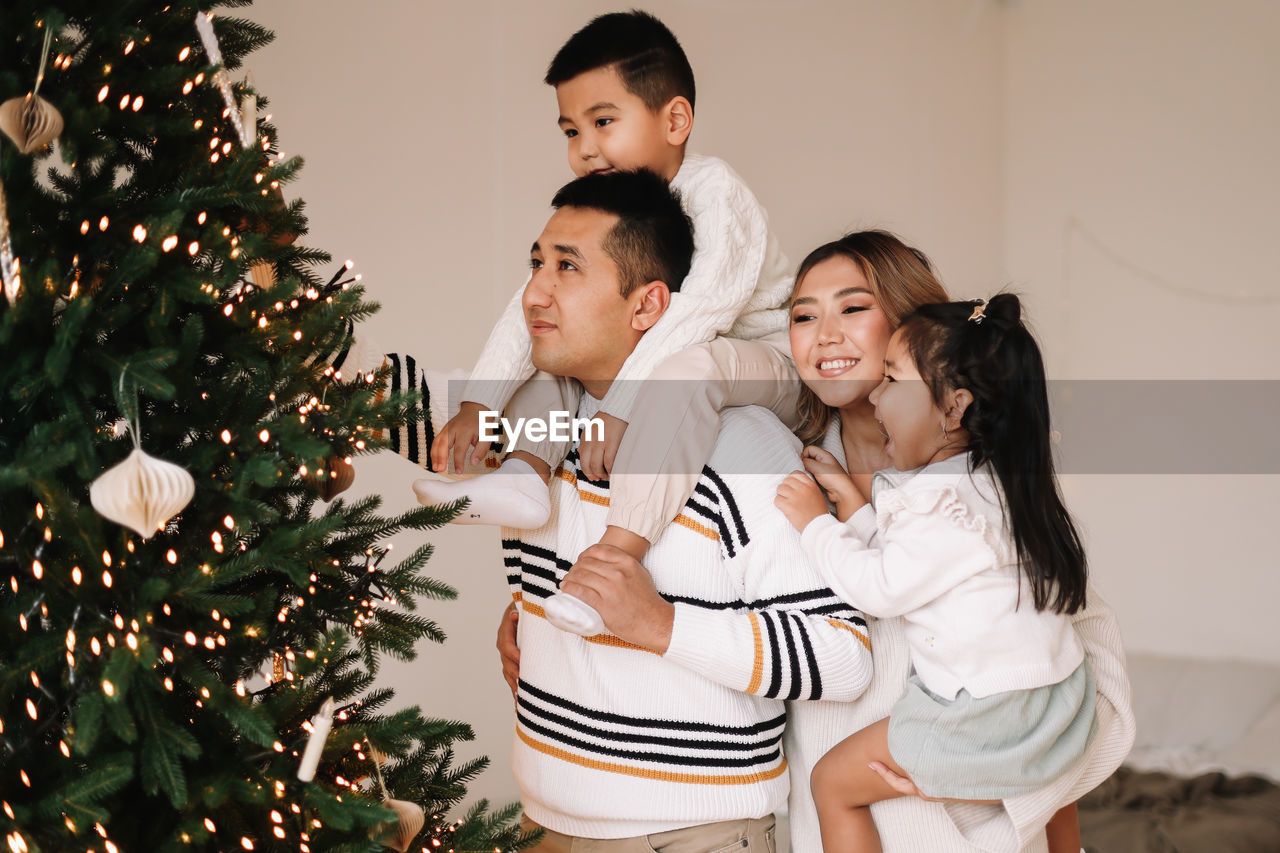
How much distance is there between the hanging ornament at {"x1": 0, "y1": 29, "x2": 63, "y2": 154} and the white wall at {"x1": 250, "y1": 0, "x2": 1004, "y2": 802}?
6.88 feet

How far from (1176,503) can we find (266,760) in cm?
350

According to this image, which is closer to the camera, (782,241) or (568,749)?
(568,749)

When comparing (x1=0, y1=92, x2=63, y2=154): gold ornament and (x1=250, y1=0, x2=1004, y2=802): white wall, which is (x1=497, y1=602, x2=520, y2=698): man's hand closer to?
(x1=0, y1=92, x2=63, y2=154): gold ornament

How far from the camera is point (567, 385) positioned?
172 centimetres

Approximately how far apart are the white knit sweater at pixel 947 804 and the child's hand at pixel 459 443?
626mm

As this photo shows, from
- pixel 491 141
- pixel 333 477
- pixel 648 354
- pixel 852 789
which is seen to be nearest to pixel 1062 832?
pixel 852 789

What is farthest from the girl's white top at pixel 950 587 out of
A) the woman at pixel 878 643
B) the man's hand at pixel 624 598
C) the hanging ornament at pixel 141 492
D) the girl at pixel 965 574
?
the hanging ornament at pixel 141 492

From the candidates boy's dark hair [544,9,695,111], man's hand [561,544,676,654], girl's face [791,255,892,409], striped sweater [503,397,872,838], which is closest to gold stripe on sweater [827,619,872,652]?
striped sweater [503,397,872,838]

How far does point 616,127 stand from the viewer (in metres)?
1.87

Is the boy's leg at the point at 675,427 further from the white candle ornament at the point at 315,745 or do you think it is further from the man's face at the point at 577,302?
the white candle ornament at the point at 315,745

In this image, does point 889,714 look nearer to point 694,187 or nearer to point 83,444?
point 694,187

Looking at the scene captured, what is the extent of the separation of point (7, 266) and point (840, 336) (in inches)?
41.0

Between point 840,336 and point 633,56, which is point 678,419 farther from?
point 633,56

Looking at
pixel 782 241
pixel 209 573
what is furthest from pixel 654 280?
pixel 782 241
